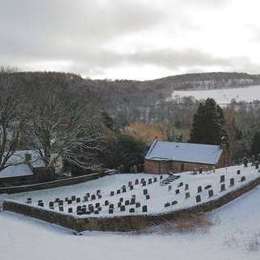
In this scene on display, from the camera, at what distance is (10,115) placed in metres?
35.4

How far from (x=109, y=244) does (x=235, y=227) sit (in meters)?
5.35

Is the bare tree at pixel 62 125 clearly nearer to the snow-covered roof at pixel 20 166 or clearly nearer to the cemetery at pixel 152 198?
the snow-covered roof at pixel 20 166

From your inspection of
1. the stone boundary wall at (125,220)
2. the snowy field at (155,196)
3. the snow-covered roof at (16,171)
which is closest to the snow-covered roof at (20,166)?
the snow-covered roof at (16,171)

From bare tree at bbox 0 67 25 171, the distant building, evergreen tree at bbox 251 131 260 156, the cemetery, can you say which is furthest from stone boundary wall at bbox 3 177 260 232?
evergreen tree at bbox 251 131 260 156

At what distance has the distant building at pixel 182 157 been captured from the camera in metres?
43.2

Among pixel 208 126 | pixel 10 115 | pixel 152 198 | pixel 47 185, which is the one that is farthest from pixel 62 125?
pixel 208 126

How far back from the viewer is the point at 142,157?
47.0 metres

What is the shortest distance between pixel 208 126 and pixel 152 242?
1352 inches

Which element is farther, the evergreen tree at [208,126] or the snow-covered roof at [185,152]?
the evergreen tree at [208,126]

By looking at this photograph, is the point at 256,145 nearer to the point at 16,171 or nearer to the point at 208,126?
the point at 208,126

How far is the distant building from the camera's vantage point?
4316 cm

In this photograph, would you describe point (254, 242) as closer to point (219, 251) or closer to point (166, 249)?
point (219, 251)

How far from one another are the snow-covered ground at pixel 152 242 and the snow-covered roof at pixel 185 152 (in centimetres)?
2199

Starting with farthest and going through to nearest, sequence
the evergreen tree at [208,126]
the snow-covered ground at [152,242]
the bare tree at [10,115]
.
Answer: the evergreen tree at [208,126]
the bare tree at [10,115]
the snow-covered ground at [152,242]
